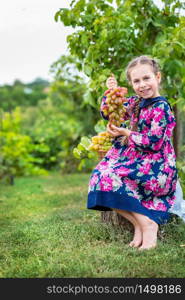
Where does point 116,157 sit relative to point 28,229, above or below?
above

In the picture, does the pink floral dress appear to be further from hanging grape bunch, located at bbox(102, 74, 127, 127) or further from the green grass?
the green grass

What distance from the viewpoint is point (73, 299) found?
235 cm

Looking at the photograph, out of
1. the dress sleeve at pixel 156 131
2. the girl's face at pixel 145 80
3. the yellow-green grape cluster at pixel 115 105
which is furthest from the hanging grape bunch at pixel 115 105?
the dress sleeve at pixel 156 131

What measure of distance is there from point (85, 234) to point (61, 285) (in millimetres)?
977

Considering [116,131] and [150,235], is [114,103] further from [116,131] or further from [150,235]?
[150,235]

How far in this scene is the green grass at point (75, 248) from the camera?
8.35 ft

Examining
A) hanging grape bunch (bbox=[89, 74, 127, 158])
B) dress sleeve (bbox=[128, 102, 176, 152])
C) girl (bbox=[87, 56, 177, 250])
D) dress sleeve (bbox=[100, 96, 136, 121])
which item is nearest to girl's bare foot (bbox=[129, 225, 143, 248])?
girl (bbox=[87, 56, 177, 250])

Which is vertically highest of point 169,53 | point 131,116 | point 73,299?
point 169,53

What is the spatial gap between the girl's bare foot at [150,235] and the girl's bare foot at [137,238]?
0.07m

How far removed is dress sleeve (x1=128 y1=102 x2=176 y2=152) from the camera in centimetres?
295

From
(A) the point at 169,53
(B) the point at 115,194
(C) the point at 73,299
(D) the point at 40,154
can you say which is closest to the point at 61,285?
(C) the point at 73,299

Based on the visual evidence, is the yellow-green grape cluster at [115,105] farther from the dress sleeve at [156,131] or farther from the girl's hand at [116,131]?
the dress sleeve at [156,131]

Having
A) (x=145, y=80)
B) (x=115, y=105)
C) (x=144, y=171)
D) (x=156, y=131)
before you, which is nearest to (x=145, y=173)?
(x=144, y=171)

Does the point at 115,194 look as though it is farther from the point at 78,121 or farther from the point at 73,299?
the point at 78,121
